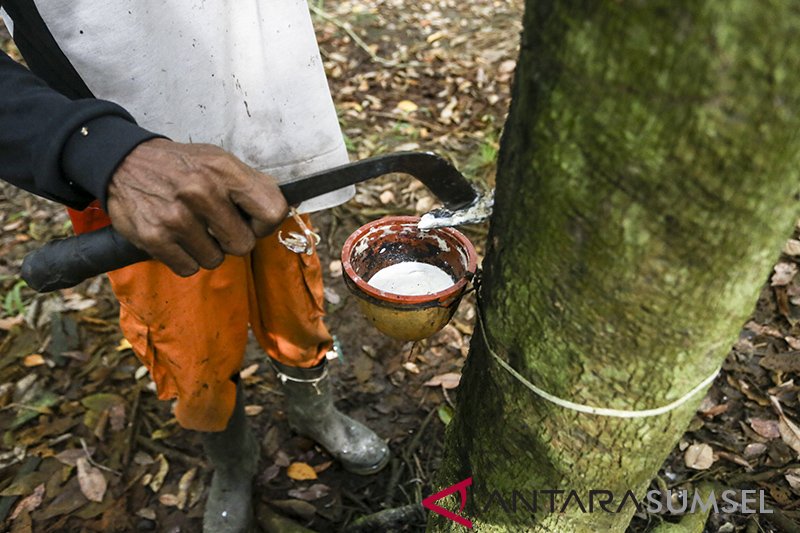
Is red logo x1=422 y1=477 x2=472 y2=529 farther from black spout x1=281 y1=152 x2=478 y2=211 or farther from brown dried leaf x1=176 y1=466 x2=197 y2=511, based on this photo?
brown dried leaf x1=176 y1=466 x2=197 y2=511

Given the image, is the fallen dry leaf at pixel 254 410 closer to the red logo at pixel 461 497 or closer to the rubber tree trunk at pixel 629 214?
the red logo at pixel 461 497

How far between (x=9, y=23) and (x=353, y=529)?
1960 millimetres

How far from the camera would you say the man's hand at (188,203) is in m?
1.28

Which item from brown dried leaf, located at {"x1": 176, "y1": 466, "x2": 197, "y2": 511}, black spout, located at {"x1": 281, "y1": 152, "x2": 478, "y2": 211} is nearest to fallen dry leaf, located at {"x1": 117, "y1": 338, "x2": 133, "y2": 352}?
brown dried leaf, located at {"x1": 176, "y1": 466, "x2": 197, "y2": 511}

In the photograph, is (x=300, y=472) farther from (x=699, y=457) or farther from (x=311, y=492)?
(x=699, y=457)

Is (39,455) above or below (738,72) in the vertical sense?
below

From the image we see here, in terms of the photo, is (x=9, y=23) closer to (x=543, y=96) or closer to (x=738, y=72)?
(x=543, y=96)

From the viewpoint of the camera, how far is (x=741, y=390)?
2.54m

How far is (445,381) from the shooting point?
9.41ft

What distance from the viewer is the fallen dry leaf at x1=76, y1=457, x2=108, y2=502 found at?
2.52 metres

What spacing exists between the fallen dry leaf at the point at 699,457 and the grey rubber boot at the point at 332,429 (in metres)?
1.20

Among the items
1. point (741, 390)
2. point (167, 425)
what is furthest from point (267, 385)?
point (741, 390)

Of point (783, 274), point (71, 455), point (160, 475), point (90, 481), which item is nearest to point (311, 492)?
point (160, 475)

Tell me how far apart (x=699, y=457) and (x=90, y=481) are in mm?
2492
